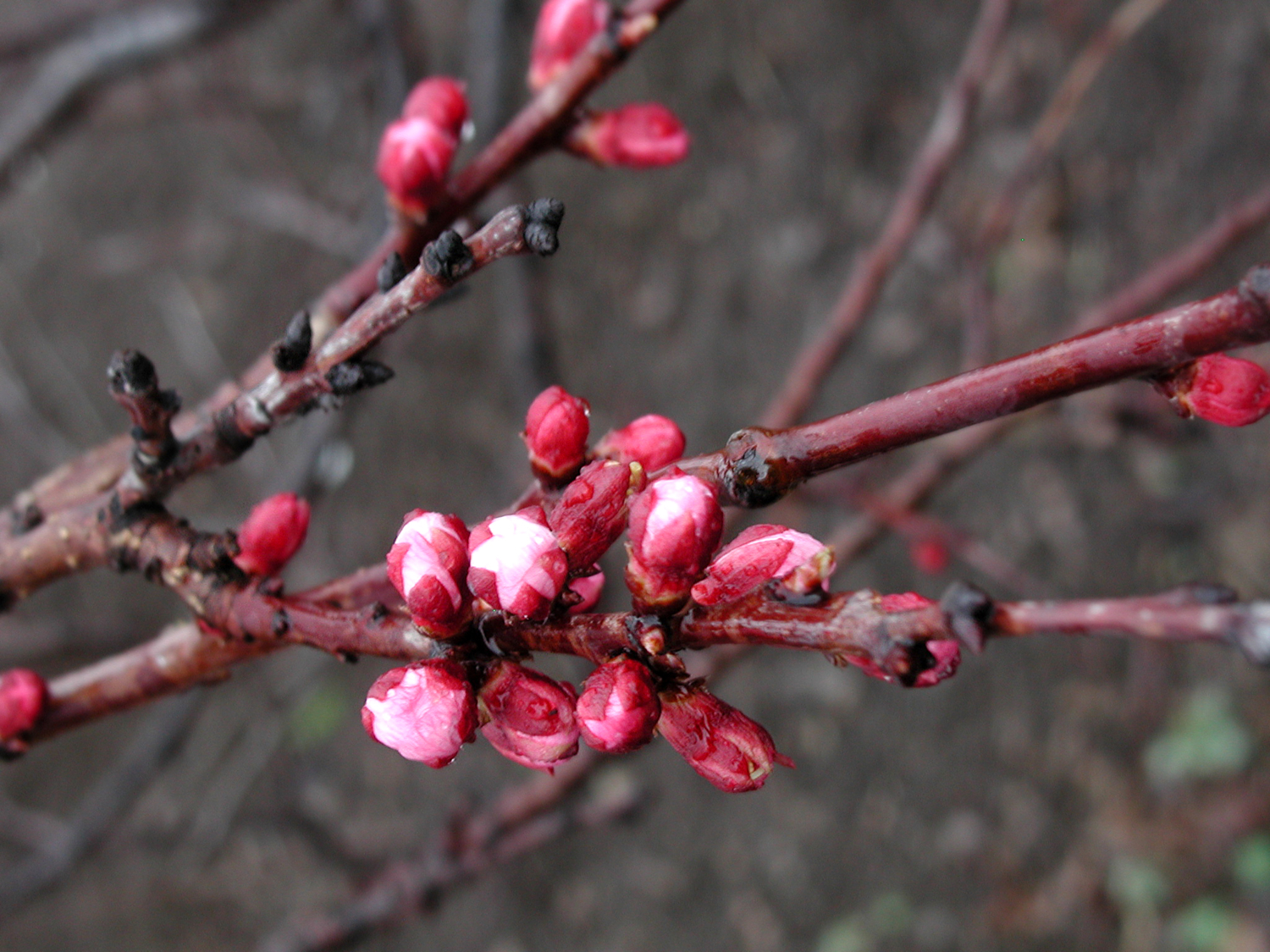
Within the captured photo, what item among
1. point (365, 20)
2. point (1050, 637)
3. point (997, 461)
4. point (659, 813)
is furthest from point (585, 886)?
point (365, 20)

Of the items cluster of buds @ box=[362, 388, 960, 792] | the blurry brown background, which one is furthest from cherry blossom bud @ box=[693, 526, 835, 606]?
the blurry brown background

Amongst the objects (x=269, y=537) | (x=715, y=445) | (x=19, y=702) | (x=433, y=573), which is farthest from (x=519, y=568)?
(x=715, y=445)

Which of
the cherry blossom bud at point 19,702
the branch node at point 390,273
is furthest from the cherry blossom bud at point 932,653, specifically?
the cherry blossom bud at point 19,702

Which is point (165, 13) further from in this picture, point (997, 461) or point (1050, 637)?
point (1050, 637)

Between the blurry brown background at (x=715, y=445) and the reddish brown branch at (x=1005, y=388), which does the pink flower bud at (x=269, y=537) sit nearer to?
the reddish brown branch at (x=1005, y=388)

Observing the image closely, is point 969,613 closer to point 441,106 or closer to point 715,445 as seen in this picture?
point 441,106
